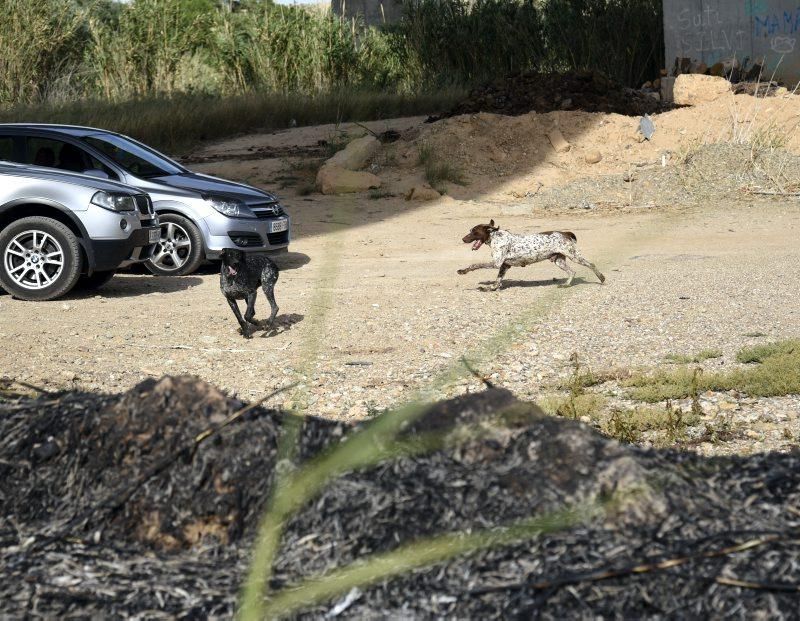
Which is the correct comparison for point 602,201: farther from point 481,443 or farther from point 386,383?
point 481,443

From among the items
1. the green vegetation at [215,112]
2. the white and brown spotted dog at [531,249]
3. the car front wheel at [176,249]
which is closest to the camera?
the white and brown spotted dog at [531,249]

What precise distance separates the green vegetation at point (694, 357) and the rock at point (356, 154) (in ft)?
45.3

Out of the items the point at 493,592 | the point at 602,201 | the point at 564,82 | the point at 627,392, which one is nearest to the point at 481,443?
the point at 493,592

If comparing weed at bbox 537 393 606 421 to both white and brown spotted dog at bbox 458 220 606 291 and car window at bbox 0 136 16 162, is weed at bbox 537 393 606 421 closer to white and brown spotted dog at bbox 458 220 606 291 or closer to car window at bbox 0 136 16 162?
white and brown spotted dog at bbox 458 220 606 291

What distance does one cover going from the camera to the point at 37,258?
38.7 feet

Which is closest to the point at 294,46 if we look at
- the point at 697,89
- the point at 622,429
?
the point at 697,89

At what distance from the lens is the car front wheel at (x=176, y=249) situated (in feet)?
45.2

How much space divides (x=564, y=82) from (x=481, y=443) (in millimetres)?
23482

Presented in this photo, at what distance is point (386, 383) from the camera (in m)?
8.19

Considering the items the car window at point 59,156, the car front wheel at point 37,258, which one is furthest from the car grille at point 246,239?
the car front wheel at point 37,258

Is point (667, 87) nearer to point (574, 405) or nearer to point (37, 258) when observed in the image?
point (37, 258)

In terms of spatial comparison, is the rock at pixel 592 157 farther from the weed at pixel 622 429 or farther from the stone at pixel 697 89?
the weed at pixel 622 429

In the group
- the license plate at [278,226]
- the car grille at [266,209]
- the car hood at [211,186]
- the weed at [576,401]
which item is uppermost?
the car hood at [211,186]

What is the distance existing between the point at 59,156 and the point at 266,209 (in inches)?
94.7
